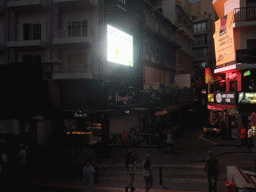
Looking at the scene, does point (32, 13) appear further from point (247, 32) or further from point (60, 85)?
point (247, 32)

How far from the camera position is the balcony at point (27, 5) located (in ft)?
64.4

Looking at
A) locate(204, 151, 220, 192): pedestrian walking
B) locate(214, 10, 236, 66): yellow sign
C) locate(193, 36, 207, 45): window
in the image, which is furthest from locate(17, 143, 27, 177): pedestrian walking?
locate(193, 36, 207, 45): window

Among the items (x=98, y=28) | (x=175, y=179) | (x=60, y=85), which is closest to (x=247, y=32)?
(x=98, y=28)

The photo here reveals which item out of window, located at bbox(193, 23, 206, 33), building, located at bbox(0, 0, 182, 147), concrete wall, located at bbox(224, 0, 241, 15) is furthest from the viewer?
window, located at bbox(193, 23, 206, 33)

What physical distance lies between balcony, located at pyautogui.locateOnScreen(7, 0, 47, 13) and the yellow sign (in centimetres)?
1601

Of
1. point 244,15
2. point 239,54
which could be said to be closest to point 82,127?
point 239,54

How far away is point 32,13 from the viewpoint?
2114cm

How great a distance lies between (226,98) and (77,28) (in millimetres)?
14580

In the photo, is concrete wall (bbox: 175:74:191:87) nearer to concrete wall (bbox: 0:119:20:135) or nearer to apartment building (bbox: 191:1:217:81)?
apartment building (bbox: 191:1:217:81)

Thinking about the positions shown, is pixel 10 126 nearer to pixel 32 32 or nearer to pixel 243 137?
pixel 32 32

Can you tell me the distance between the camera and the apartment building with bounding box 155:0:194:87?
116 feet

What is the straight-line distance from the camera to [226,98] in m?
19.3

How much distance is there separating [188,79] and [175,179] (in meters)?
25.5

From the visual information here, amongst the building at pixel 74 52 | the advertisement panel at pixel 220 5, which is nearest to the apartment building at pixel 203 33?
the advertisement panel at pixel 220 5
